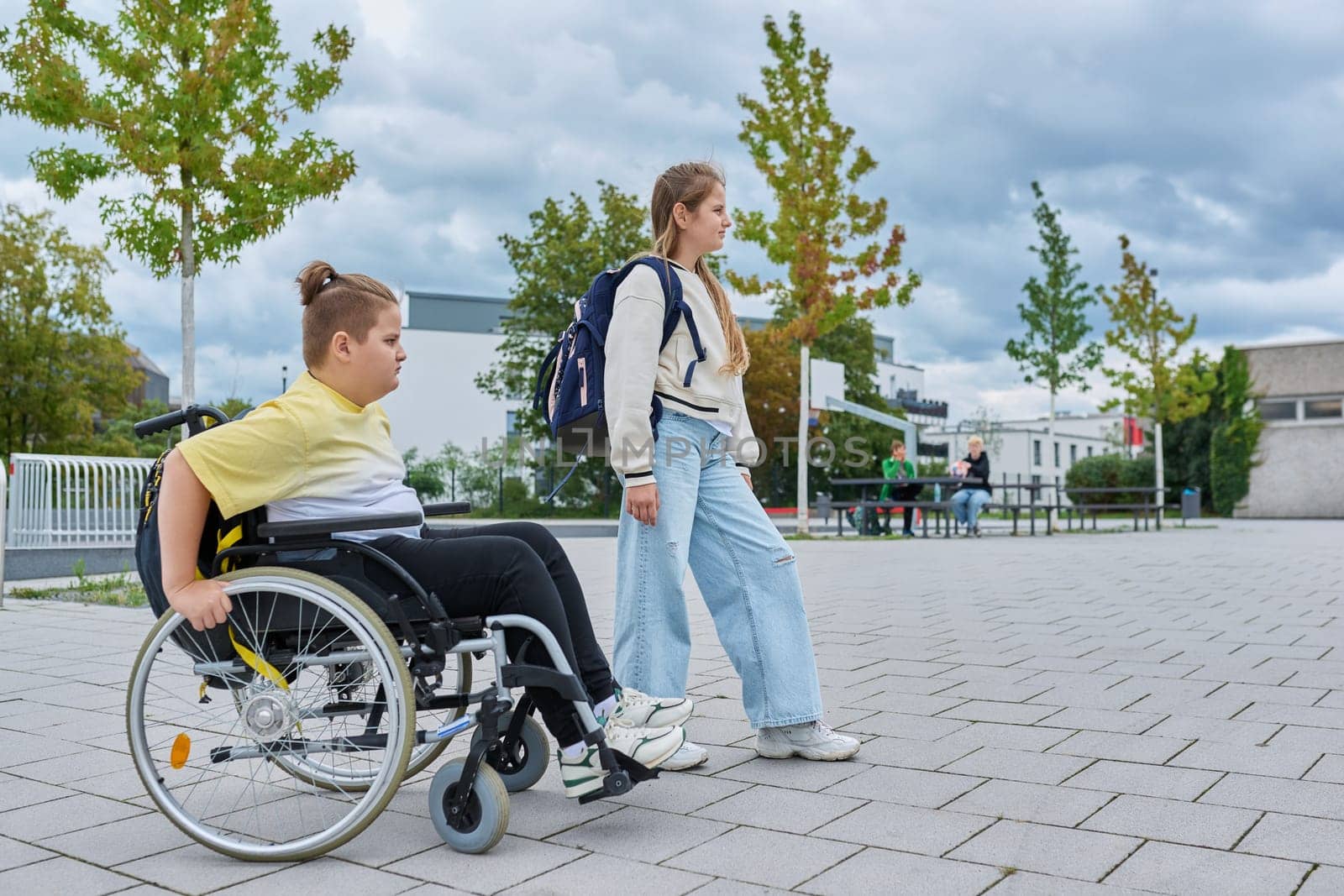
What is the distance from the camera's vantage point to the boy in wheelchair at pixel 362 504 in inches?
103

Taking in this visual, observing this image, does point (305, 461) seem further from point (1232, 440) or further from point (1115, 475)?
point (1115, 475)

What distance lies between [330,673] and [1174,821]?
2054 mm

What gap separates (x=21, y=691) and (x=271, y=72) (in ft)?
31.1

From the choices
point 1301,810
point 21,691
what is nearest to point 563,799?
point 1301,810

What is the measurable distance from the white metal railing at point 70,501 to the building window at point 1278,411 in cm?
3480

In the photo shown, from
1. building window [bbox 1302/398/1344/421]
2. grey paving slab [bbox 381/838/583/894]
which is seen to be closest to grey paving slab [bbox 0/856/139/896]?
grey paving slab [bbox 381/838/583/894]

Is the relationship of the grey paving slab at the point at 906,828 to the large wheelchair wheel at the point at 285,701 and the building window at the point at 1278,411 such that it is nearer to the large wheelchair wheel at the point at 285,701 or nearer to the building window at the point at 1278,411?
the large wheelchair wheel at the point at 285,701

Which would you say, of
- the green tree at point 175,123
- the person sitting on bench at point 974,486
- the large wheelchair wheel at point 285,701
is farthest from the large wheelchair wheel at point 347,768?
the person sitting on bench at point 974,486

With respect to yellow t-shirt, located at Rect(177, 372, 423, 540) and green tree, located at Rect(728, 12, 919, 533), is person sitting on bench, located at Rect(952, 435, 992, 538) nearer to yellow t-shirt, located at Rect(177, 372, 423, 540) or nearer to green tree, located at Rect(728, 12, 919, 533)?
green tree, located at Rect(728, 12, 919, 533)

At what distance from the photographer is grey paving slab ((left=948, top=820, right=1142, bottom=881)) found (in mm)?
2496

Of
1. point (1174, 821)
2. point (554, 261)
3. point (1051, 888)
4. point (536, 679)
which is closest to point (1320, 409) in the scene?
point (554, 261)

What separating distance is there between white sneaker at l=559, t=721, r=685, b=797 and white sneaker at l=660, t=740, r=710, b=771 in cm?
11

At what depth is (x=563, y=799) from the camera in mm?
3119

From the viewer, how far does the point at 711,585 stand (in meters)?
3.61
